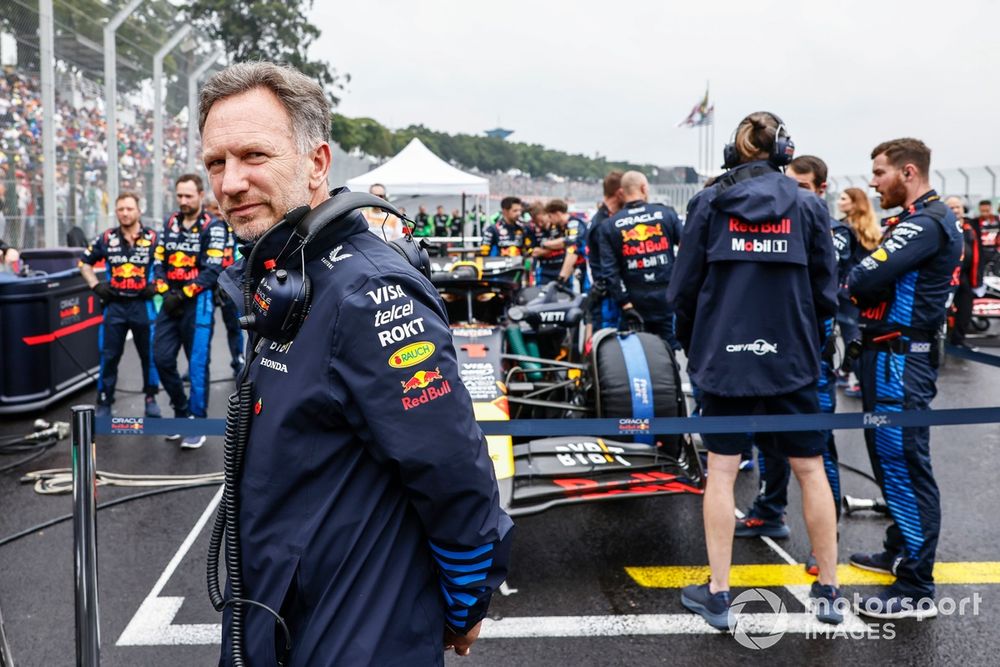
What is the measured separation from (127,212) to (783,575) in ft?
18.8

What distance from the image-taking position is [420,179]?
53.0 feet

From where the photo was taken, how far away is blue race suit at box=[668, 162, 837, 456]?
3.38m

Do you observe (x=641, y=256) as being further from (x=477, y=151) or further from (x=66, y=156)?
(x=477, y=151)

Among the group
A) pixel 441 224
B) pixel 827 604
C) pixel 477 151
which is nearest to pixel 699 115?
pixel 441 224

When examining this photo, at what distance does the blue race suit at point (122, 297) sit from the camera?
6.75m

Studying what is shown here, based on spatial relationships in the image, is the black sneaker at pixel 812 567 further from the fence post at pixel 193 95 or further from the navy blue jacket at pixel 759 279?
the fence post at pixel 193 95

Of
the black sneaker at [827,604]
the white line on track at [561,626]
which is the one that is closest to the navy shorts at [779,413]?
the black sneaker at [827,604]

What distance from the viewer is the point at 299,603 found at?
146 cm

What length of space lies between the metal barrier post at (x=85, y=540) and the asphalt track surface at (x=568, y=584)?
0.78 meters

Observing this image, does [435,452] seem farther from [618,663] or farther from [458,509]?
[618,663]

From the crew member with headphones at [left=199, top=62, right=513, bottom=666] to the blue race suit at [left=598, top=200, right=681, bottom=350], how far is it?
5.83m

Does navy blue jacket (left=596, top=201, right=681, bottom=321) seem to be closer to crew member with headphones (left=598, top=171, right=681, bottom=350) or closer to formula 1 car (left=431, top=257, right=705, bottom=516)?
crew member with headphones (left=598, top=171, right=681, bottom=350)

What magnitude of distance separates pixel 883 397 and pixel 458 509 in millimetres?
2932

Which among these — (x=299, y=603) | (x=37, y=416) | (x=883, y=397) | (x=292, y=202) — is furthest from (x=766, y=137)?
(x=37, y=416)
